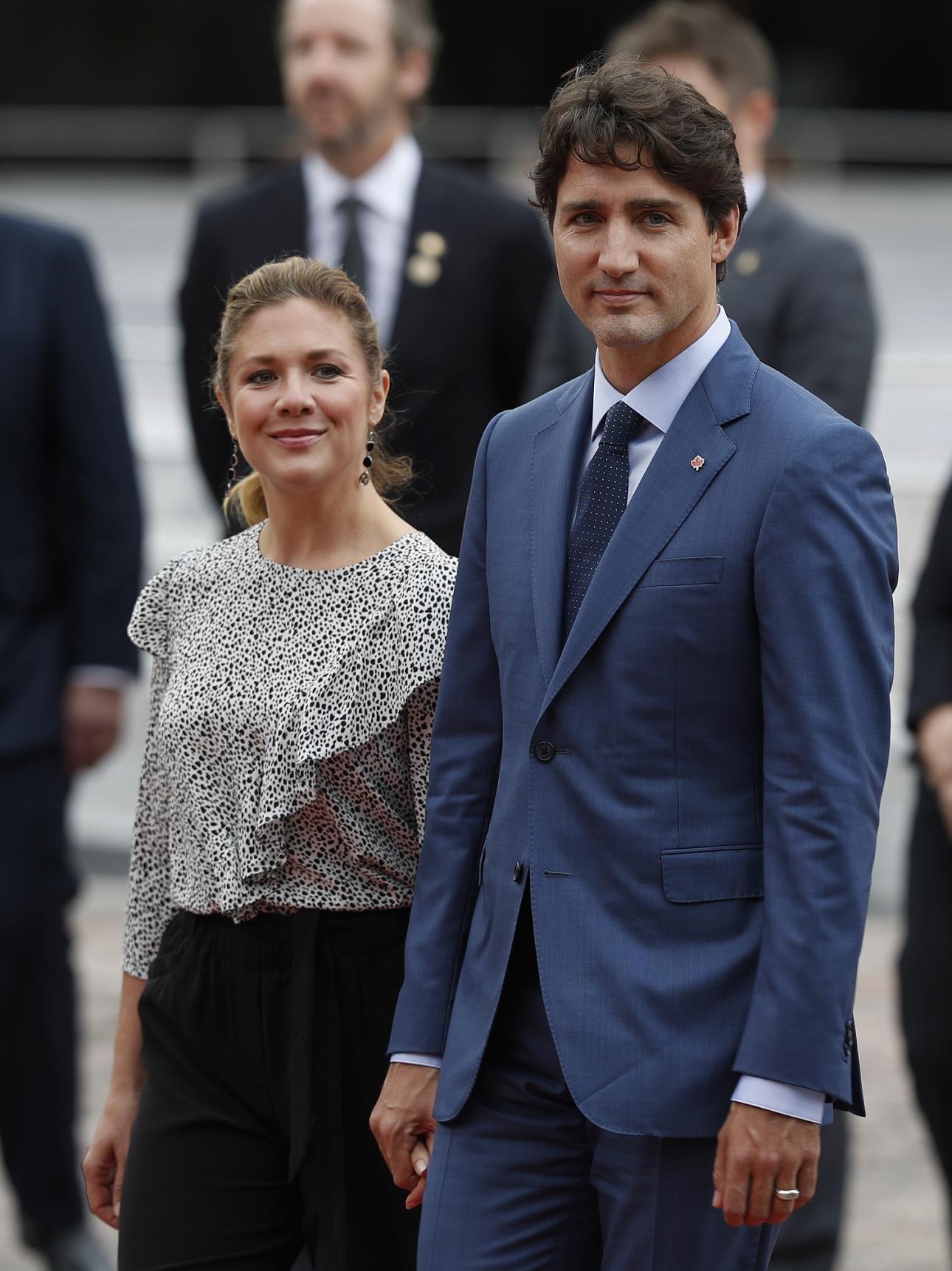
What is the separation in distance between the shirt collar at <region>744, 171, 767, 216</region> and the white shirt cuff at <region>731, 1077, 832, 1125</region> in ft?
6.70

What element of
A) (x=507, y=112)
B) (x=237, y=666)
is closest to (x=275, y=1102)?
(x=237, y=666)

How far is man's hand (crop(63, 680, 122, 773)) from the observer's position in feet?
13.9

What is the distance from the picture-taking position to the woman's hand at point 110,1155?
272 centimetres

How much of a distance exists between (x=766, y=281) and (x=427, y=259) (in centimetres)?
80

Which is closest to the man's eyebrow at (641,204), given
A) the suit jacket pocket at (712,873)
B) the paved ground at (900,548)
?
the suit jacket pocket at (712,873)

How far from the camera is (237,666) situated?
258cm

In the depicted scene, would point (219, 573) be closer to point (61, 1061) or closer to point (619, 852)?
point (619, 852)

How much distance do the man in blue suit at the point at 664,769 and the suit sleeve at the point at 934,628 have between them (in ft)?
5.66

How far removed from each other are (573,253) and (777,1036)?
2.77 ft

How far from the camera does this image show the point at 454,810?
2406mm

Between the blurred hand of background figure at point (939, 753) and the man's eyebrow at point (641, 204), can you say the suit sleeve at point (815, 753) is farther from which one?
the blurred hand of background figure at point (939, 753)

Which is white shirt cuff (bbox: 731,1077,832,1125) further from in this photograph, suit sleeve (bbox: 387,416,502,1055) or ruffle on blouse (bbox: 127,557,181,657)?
ruffle on blouse (bbox: 127,557,181,657)

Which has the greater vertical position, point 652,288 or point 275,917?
point 652,288

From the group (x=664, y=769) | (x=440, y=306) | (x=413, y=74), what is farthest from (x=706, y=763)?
(x=413, y=74)
